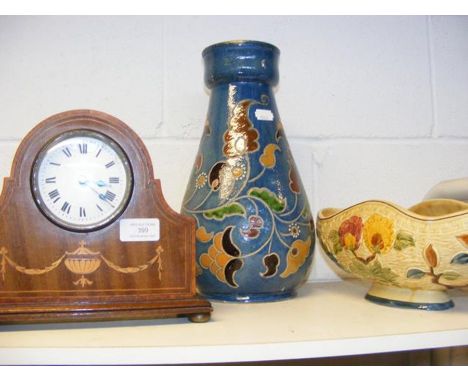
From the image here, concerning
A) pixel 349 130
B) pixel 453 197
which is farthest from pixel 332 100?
pixel 453 197

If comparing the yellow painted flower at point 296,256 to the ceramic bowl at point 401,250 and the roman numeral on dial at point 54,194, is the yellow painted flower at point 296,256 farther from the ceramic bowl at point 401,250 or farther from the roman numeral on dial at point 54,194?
the roman numeral on dial at point 54,194

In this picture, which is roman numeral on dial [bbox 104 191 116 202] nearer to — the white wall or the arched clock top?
the arched clock top

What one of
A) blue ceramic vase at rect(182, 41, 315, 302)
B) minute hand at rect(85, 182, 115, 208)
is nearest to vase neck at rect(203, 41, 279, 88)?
blue ceramic vase at rect(182, 41, 315, 302)

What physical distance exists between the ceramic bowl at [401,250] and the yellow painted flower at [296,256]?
36 mm

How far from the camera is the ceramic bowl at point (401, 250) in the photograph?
1.84 ft

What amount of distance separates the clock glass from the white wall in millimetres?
260

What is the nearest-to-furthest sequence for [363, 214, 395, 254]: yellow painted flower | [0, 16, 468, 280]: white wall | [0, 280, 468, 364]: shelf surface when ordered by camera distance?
1. [0, 280, 468, 364]: shelf surface
2. [363, 214, 395, 254]: yellow painted flower
3. [0, 16, 468, 280]: white wall

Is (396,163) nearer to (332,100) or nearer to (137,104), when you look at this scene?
(332,100)

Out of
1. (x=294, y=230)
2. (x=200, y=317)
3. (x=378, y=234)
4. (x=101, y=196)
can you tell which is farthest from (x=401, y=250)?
(x=101, y=196)

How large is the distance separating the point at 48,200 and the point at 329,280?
19.8 inches

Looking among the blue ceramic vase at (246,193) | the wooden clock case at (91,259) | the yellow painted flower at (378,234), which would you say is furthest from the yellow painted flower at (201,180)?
the yellow painted flower at (378,234)

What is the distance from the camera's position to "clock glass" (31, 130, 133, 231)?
1.83ft

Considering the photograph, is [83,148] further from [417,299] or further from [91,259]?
[417,299]

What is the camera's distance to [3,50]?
822 mm
